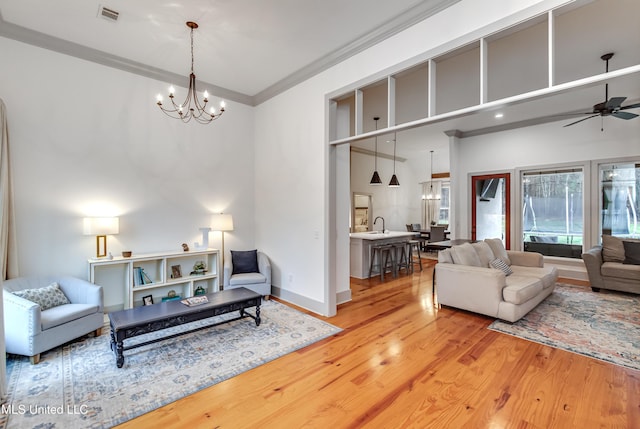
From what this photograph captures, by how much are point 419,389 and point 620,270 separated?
491 centimetres

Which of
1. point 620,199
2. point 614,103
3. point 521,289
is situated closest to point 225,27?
point 521,289

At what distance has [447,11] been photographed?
2912mm

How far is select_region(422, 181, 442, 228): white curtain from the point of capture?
Result: 11.3 m

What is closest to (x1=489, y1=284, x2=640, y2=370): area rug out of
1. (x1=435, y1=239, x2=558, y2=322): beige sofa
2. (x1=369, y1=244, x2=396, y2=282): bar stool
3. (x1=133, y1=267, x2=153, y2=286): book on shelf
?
(x1=435, y1=239, x2=558, y2=322): beige sofa

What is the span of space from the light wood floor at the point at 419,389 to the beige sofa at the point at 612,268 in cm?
317

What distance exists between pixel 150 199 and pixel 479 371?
4699 millimetres

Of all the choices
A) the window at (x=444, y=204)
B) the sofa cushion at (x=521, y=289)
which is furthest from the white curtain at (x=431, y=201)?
the sofa cushion at (x=521, y=289)

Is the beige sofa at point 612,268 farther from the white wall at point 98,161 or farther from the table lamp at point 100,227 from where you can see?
the table lamp at point 100,227

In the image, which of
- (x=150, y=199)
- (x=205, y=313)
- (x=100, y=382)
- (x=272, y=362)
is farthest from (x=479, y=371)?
(x=150, y=199)

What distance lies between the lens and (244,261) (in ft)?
16.4

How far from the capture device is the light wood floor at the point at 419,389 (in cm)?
209

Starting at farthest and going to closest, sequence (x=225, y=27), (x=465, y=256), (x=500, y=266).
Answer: (x=500, y=266) → (x=465, y=256) → (x=225, y=27)

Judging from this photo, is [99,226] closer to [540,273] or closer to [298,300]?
[298,300]

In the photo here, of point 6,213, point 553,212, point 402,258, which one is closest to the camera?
point 6,213
